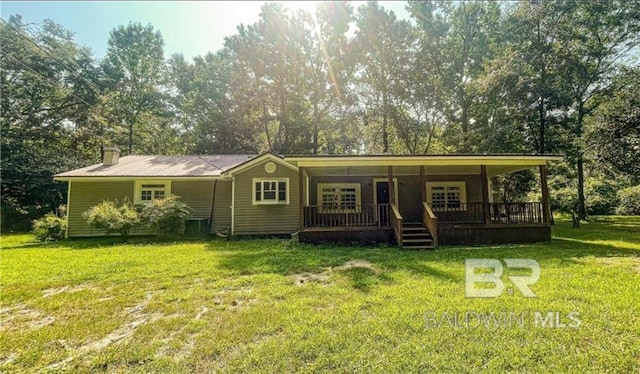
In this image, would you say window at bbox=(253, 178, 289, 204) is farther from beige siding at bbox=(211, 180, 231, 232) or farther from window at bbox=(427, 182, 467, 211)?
window at bbox=(427, 182, 467, 211)

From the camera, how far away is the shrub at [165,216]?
1102 cm

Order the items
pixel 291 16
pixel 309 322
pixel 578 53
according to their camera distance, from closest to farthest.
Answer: pixel 309 322 → pixel 578 53 → pixel 291 16

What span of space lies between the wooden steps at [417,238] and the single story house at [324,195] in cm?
7

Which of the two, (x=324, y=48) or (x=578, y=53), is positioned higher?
(x=324, y=48)

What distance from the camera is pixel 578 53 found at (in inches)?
682

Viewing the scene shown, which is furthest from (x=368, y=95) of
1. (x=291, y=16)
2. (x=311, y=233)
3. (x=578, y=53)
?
(x=311, y=233)

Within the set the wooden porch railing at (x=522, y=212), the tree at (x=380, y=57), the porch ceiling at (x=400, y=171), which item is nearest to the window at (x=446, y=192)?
the porch ceiling at (x=400, y=171)

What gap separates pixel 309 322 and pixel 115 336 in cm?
217

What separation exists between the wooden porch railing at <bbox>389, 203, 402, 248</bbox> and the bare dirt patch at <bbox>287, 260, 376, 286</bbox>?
94.4 inches

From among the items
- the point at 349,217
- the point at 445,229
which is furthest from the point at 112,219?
the point at 445,229

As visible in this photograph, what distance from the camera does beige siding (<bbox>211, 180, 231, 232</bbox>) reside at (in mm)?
12820

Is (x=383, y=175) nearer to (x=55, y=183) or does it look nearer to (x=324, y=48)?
(x=324, y=48)
